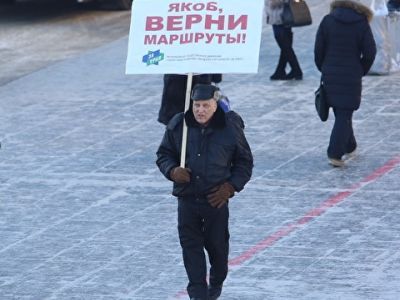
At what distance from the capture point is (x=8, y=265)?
406 inches

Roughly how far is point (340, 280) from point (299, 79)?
7.52 metres

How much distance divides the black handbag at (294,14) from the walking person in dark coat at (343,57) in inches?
141

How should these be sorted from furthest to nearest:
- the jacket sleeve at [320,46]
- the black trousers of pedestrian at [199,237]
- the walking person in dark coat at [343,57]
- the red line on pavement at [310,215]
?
the jacket sleeve at [320,46] → the walking person in dark coat at [343,57] → the red line on pavement at [310,215] → the black trousers of pedestrian at [199,237]

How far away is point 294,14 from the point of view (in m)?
16.4

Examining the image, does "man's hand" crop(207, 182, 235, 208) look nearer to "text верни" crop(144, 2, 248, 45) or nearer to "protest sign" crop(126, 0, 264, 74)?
"protest sign" crop(126, 0, 264, 74)

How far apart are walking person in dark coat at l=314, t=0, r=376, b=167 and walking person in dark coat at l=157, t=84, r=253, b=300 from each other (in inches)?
155

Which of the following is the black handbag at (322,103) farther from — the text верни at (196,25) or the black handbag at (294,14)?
the text верни at (196,25)

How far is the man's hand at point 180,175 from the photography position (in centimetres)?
866

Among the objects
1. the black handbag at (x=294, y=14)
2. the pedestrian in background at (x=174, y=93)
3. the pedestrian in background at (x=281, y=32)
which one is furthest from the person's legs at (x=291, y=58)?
the pedestrian in background at (x=174, y=93)

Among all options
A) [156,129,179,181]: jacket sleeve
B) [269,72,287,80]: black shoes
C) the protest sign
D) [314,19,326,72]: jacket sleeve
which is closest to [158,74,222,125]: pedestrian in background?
[314,19,326,72]: jacket sleeve

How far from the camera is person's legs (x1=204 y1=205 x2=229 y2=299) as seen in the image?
880cm

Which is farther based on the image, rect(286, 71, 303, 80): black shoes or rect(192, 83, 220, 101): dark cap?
rect(286, 71, 303, 80): black shoes

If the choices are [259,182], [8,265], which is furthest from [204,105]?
[259,182]

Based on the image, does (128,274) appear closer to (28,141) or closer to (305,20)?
(28,141)
